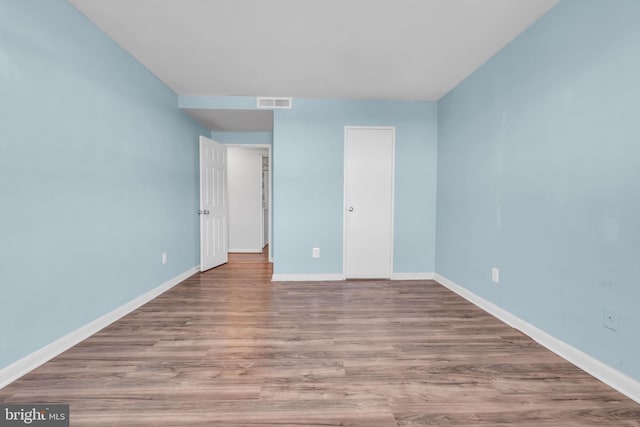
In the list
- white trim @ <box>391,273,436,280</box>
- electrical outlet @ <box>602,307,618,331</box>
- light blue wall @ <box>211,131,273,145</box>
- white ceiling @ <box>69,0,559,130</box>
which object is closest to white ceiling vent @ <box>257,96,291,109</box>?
white ceiling @ <box>69,0,559,130</box>

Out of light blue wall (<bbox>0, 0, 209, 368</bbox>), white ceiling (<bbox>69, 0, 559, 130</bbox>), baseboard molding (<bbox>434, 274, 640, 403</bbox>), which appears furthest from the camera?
white ceiling (<bbox>69, 0, 559, 130</bbox>)

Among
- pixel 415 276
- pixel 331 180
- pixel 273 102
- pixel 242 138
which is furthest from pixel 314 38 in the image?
pixel 415 276

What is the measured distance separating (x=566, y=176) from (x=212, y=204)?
4.25 meters

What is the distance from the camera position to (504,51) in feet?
8.02

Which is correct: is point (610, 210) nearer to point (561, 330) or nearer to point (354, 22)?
point (561, 330)

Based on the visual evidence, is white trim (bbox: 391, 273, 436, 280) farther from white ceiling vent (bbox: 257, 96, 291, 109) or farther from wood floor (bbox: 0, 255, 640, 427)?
white ceiling vent (bbox: 257, 96, 291, 109)

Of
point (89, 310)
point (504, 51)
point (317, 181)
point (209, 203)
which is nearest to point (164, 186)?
point (209, 203)

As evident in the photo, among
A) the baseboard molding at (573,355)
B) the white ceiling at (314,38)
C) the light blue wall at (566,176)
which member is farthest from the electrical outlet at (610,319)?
the white ceiling at (314,38)

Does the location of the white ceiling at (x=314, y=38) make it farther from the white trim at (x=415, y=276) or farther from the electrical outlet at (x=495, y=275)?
the white trim at (x=415, y=276)

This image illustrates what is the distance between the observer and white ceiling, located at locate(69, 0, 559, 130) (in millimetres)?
1988

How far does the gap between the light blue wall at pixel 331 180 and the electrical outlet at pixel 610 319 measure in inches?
86.5

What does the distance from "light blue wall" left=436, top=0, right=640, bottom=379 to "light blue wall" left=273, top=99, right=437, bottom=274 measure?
36.0 inches

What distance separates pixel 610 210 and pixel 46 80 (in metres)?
3.60

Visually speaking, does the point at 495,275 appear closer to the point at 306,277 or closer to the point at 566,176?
the point at 566,176
